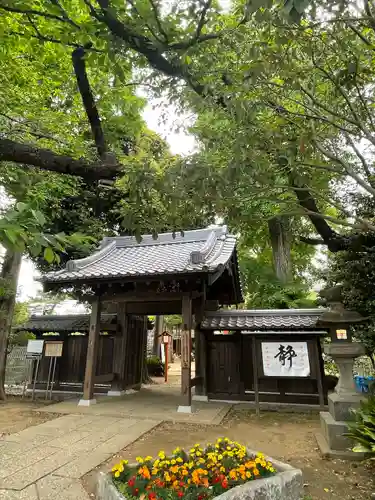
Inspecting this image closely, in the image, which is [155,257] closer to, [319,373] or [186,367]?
[186,367]

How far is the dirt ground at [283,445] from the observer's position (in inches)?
154

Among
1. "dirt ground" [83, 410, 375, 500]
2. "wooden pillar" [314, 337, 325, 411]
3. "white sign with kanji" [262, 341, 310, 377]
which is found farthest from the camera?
"wooden pillar" [314, 337, 325, 411]

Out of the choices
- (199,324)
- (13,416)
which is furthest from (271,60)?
(13,416)

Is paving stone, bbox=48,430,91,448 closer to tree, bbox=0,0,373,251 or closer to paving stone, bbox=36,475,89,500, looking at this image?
paving stone, bbox=36,475,89,500

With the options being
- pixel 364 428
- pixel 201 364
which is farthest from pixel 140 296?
pixel 364 428

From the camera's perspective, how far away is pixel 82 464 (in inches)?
173

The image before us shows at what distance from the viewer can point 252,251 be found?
2123 centimetres

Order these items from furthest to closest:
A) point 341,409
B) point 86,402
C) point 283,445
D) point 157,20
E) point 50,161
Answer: point 86,402, point 283,445, point 341,409, point 157,20, point 50,161

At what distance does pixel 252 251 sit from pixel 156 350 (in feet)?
28.0

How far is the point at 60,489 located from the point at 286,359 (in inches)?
230

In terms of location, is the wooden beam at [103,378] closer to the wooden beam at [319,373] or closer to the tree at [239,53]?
the wooden beam at [319,373]

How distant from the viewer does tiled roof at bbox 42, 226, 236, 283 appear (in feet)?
26.9

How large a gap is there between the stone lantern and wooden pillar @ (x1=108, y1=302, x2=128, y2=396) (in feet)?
20.0

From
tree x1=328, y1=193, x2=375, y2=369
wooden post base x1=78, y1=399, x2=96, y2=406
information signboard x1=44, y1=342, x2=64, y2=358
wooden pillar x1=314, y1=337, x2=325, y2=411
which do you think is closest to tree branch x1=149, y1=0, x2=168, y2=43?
tree x1=328, y1=193, x2=375, y2=369
